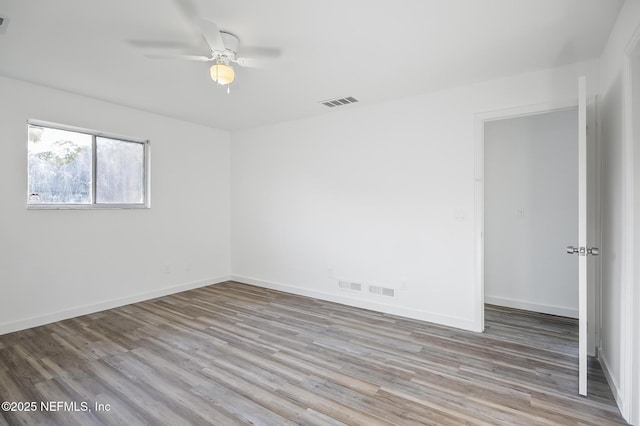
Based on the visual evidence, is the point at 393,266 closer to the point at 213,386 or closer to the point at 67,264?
the point at 213,386

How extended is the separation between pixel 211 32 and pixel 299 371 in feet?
8.35

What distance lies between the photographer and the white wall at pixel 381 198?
335 cm

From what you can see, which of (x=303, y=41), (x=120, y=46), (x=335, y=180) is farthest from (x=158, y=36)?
(x=335, y=180)

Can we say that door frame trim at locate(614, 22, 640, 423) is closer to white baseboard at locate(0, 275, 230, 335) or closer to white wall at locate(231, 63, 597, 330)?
white wall at locate(231, 63, 597, 330)

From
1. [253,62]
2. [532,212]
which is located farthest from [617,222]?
[253,62]

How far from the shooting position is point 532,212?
3926 mm

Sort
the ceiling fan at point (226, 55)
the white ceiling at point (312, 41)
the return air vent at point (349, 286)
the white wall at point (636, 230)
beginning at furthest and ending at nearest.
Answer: the return air vent at point (349, 286) → the ceiling fan at point (226, 55) → the white ceiling at point (312, 41) → the white wall at point (636, 230)

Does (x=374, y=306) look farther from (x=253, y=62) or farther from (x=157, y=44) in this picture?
(x=157, y=44)

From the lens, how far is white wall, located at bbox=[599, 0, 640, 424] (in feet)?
6.17

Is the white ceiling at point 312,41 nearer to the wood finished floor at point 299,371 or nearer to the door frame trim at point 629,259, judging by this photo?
the door frame trim at point 629,259

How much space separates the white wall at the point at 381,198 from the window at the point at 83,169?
1.63m

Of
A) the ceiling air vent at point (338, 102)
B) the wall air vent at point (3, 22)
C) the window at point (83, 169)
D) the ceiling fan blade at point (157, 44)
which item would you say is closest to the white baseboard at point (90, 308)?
the window at point (83, 169)

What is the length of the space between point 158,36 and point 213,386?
105 inches

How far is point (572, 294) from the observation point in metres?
3.69
